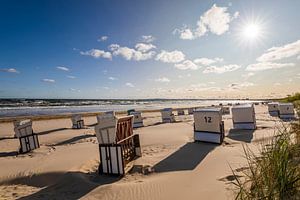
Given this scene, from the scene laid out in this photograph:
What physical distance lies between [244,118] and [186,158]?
396 inches

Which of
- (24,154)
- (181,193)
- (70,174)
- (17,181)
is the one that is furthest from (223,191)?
(24,154)

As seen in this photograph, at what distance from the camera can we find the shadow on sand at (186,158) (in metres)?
8.40

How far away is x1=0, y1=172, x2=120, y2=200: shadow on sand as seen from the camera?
640 cm

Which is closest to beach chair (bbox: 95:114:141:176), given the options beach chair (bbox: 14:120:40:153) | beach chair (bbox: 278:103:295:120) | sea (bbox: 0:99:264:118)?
beach chair (bbox: 14:120:40:153)

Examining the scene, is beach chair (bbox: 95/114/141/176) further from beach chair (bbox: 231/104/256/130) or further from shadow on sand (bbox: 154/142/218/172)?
beach chair (bbox: 231/104/256/130)

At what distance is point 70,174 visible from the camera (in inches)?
307

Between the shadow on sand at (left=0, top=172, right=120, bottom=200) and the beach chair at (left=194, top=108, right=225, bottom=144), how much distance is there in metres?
6.67

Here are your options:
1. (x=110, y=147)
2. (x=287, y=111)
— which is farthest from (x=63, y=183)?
(x=287, y=111)

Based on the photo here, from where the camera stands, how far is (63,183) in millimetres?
7250

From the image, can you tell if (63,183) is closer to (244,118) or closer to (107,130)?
(107,130)

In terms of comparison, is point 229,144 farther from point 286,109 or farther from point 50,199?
point 286,109

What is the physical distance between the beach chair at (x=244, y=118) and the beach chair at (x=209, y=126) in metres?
5.53

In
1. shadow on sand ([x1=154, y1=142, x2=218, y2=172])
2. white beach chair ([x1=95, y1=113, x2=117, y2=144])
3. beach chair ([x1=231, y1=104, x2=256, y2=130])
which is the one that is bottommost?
shadow on sand ([x1=154, y1=142, x2=218, y2=172])

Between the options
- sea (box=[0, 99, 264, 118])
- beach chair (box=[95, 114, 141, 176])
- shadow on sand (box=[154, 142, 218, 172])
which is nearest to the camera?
beach chair (box=[95, 114, 141, 176])
